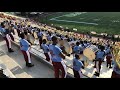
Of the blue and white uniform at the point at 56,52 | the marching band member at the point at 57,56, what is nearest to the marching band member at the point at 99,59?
the marching band member at the point at 57,56

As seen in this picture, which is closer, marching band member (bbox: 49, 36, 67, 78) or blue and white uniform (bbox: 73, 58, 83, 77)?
marching band member (bbox: 49, 36, 67, 78)

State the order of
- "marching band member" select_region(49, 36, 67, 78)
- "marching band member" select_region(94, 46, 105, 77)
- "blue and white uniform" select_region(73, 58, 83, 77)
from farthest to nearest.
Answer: "marching band member" select_region(94, 46, 105, 77) → "blue and white uniform" select_region(73, 58, 83, 77) → "marching band member" select_region(49, 36, 67, 78)

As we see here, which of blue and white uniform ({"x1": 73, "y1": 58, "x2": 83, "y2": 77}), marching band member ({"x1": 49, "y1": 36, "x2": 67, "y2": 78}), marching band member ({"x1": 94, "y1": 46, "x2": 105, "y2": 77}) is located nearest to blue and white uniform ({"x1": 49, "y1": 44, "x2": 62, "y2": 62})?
marching band member ({"x1": 49, "y1": 36, "x2": 67, "y2": 78})

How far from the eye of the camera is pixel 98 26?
3019 centimetres

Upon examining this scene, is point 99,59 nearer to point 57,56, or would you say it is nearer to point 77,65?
point 77,65

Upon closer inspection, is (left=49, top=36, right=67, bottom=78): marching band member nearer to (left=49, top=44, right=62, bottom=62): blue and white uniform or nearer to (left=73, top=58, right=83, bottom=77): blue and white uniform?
(left=49, top=44, right=62, bottom=62): blue and white uniform

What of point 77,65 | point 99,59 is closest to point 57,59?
point 77,65

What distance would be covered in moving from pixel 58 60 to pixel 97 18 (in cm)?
3125

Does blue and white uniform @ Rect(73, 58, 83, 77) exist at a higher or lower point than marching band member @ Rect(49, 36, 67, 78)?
lower

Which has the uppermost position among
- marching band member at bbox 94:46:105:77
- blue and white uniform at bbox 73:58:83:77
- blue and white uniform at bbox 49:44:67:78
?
blue and white uniform at bbox 49:44:67:78

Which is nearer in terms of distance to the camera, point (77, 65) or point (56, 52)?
point (56, 52)
